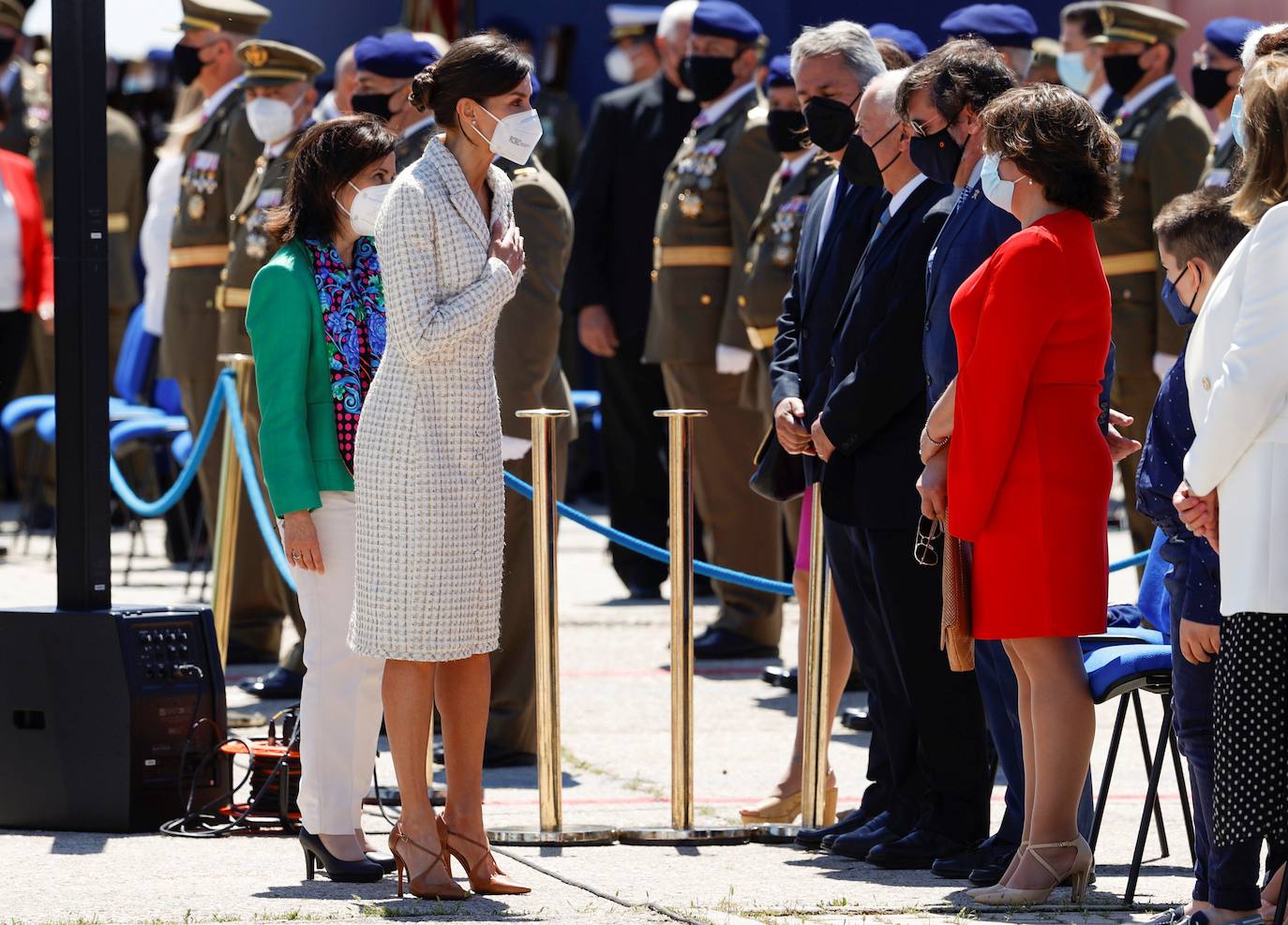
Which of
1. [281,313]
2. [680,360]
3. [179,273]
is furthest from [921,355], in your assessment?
[179,273]

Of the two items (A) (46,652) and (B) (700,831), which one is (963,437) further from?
(A) (46,652)

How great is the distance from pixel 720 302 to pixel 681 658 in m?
3.54

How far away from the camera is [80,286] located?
20.0 ft

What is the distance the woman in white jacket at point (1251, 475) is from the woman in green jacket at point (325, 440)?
195 centimetres

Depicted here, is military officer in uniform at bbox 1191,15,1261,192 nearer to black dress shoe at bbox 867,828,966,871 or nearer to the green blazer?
black dress shoe at bbox 867,828,966,871

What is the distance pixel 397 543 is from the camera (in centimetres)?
511

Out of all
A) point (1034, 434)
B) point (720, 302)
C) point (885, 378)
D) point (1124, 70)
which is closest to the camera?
point (1034, 434)

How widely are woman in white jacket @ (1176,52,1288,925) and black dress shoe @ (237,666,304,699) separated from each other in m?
4.25

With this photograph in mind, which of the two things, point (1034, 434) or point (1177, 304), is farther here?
point (1177, 304)

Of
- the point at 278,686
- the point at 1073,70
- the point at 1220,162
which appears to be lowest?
the point at 278,686

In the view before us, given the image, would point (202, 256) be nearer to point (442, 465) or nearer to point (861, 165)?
point (861, 165)

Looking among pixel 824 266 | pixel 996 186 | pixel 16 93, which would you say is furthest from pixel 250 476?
pixel 16 93

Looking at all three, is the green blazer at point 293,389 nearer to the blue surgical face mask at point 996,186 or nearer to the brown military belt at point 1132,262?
the blue surgical face mask at point 996,186

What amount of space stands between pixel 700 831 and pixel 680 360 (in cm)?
362
